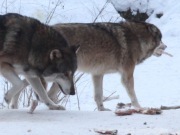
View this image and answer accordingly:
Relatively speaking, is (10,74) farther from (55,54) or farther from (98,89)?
(98,89)

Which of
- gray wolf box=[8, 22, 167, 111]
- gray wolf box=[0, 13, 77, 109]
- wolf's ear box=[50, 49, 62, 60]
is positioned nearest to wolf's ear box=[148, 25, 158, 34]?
gray wolf box=[8, 22, 167, 111]

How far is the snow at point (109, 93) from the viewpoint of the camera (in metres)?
4.02

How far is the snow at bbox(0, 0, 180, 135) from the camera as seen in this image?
4.02 meters

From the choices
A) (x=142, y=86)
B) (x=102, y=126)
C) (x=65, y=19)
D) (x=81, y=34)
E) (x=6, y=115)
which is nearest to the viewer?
(x=102, y=126)

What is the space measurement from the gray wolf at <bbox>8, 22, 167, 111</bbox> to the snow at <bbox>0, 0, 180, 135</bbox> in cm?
67

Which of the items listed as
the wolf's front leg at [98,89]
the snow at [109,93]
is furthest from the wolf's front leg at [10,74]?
the wolf's front leg at [98,89]

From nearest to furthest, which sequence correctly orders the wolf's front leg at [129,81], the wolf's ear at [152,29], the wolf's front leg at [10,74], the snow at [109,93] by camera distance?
1. the snow at [109,93]
2. the wolf's front leg at [10,74]
3. the wolf's front leg at [129,81]
4. the wolf's ear at [152,29]

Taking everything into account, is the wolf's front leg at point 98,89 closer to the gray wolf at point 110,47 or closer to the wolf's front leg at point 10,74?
the gray wolf at point 110,47

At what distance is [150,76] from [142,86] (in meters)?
0.85

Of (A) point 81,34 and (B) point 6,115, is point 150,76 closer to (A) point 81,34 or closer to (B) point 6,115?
(A) point 81,34

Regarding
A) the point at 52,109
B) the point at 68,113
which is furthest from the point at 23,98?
the point at 68,113

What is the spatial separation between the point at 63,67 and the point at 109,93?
16.8 ft

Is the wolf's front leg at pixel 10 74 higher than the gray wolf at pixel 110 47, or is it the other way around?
the gray wolf at pixel 110 47

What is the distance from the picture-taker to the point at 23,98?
7340mm
